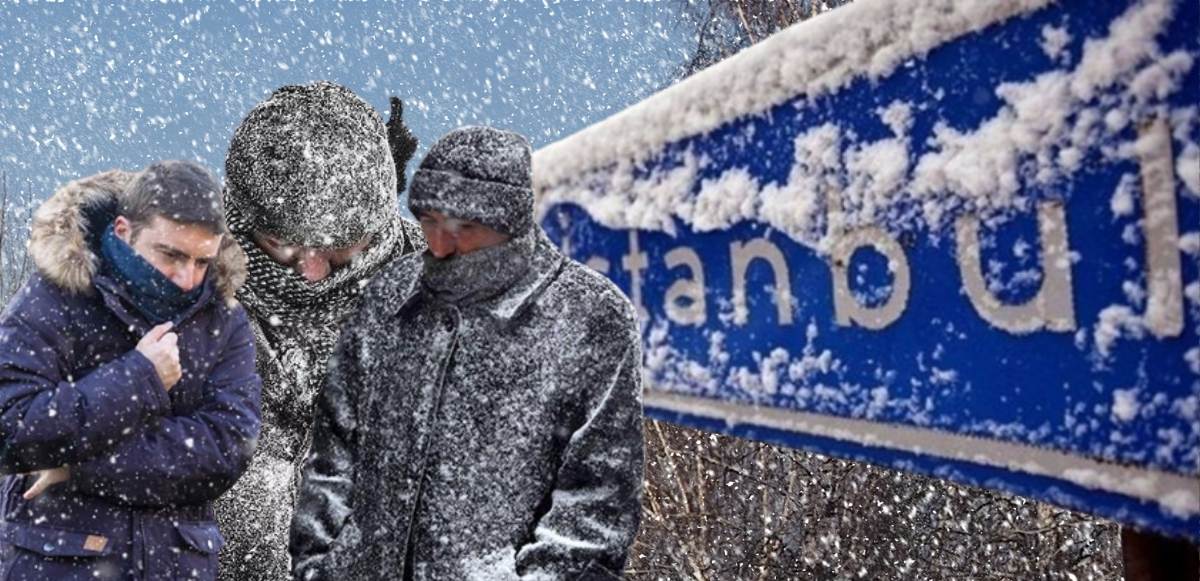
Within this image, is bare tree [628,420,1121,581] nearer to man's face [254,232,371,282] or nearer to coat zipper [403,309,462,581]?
man's face [254,232,371,282]

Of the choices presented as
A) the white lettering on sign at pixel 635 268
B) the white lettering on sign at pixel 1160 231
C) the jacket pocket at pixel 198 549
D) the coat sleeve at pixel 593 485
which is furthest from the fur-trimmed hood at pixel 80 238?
the white lettering on sign at pixel 1160 231

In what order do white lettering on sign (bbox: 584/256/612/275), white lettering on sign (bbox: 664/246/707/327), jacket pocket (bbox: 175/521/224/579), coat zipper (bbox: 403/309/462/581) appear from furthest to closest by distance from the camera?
jacket pocket (bbox: 175/521/224/579)
coat zipper (bbox: 403/309/462/581)
white lettering on sign (bbox: 584/256/612/275)
white lettering on sign (bbox: 664/246/707/327)

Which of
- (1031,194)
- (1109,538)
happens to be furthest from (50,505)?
→ (1109,538)

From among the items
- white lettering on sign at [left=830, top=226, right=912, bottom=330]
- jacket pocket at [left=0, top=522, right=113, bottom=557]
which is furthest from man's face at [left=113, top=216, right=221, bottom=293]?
white lettering on sign at [left=830, top=226, right=912, bottom=330]

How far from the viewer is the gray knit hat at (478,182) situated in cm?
165

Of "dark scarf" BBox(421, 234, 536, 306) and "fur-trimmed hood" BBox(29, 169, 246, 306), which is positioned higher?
"fur-trimmed hood" BBox(29, 169, 246, 306)

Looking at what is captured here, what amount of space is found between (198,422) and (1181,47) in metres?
2.24

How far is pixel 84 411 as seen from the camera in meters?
2.35

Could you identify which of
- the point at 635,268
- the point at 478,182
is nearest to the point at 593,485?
the point at 635,268

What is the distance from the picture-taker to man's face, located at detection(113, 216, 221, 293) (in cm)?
253

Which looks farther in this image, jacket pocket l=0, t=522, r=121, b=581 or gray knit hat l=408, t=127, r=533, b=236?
jacket pocket l=0, t=522, r=121, b=581

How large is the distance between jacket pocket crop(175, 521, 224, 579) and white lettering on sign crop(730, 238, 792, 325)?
179 cm

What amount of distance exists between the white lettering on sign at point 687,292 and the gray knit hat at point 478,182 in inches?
14.1

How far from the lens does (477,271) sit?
170 cm
